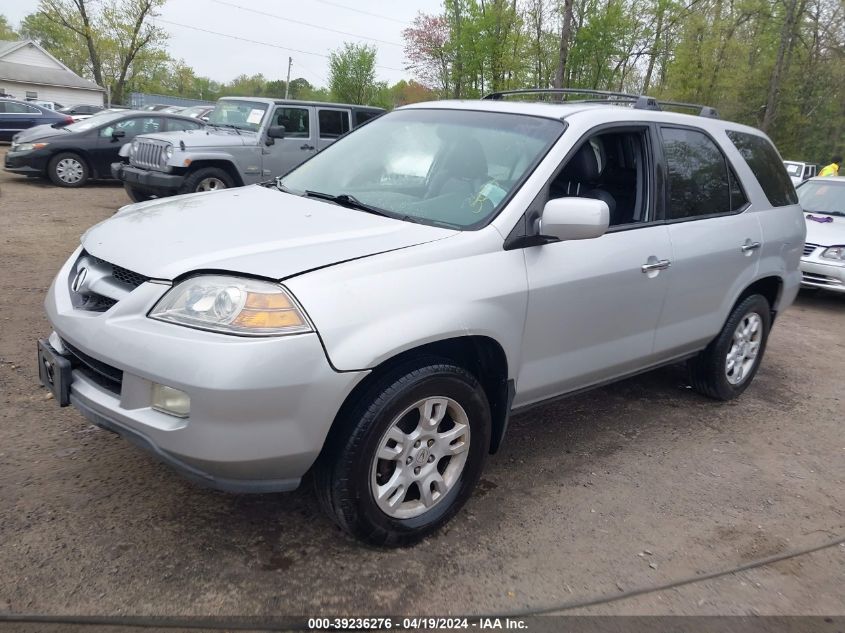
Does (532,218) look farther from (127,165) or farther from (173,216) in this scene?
(127,165)

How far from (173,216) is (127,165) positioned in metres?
8.03

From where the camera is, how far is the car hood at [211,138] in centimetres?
968

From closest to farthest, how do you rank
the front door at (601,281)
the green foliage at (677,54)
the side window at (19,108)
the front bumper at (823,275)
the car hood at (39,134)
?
1. the front door at (601,281)
2. the front bumper at (823,275)
3. the car hood at (39,134)
4. the side window at (19,108)
5. the green foliage at (677,54)

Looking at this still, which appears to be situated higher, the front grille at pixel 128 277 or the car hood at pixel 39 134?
the front grille at pixel 128 277

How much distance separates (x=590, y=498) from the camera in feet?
11.1

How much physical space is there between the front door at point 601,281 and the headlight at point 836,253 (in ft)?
17.7

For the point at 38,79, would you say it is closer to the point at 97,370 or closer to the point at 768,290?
the point at 768,290

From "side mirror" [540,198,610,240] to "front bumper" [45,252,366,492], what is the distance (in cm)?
110

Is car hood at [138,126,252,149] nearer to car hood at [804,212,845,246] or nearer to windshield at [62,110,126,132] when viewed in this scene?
windshield at [62,110,126,132]

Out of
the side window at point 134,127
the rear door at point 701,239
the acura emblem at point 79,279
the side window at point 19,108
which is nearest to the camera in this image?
the acura emblem at point 79,279

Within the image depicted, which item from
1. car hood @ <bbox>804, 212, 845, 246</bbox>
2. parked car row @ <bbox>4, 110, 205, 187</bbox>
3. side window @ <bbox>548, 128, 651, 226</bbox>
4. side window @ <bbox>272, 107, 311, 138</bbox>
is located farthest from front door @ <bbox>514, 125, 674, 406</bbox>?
parked car row @ <bbox>4, 110, 205, 187</bbox>

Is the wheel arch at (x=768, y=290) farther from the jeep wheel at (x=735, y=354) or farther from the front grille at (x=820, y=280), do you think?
the front grille at (x=820, y=280)

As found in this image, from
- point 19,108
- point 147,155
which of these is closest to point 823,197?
point 147,155

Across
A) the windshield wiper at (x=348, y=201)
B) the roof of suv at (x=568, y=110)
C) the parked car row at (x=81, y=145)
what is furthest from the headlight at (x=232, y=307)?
the parked car row at (x=81, y=145)
